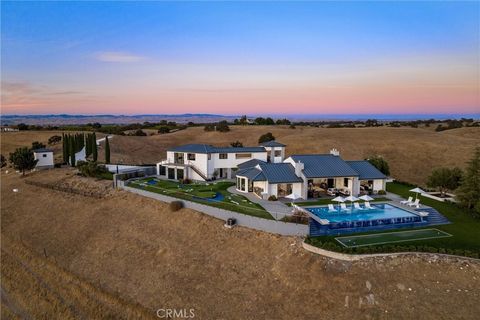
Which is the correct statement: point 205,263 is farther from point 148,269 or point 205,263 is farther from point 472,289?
point 472,289

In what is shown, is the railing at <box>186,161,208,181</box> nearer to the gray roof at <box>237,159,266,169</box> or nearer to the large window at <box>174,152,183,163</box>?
the large window at <box>174,152,183,163</box>

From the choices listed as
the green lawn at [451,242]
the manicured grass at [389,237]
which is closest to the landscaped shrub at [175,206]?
the green lawn at [451,242]

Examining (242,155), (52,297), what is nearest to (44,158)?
(242,155)

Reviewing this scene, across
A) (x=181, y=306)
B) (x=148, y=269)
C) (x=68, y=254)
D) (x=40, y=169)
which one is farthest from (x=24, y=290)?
(x=40, y=169)

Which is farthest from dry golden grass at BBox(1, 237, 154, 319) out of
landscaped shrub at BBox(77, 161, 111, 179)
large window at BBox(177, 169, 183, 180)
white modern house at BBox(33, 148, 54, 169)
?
white modern house at BBox(33, 148, 54, 169)

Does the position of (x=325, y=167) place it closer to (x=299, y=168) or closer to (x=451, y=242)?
(x=299, y=168)
